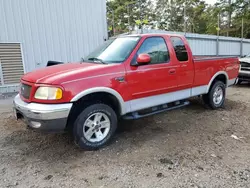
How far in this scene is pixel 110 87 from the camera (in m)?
3.44

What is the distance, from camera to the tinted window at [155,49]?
4016 millimetres

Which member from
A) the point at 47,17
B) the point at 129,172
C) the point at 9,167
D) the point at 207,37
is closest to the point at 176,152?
the point at 129,172

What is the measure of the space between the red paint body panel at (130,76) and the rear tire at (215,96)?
1.21 ft

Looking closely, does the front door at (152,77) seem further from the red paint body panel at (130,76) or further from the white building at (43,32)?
the white building at (43,32)

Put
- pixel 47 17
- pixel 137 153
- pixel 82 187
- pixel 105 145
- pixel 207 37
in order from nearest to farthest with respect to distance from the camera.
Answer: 1. pixel 82 187
2. pixel 137 153
3. pixel 105 145
4. pixel 47 17
5. pixel 207 37

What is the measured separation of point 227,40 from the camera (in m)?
14.7

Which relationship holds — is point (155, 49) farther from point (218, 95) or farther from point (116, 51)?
point (218, 95)

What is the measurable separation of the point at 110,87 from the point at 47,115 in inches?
41.1

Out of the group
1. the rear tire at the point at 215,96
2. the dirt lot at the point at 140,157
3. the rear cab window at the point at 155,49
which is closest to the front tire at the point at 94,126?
the dirt lot at the point at 140,157

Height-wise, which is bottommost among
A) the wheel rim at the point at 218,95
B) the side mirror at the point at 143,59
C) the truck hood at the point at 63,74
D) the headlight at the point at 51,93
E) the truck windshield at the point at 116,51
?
the wheel rim at the point at 218,95

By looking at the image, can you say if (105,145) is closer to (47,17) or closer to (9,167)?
(9,167)

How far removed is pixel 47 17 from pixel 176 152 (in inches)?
273

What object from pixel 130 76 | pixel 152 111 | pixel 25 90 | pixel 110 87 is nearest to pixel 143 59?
pixel 130 76

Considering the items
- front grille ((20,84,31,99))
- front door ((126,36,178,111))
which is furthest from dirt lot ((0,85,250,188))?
front grille ((20,84,31,99))
